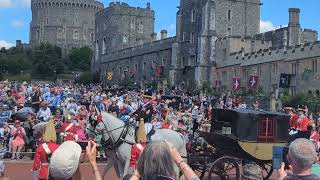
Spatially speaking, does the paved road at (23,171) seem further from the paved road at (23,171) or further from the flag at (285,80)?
the flag at (285,80)

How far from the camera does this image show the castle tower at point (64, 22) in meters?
120

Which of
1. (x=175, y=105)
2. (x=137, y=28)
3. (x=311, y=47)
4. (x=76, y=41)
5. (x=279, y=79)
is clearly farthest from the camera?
(x=76, y=41)

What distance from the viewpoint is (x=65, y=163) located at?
5.54m

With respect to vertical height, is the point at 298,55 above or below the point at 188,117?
above

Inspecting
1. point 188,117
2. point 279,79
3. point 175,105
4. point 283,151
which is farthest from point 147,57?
point 283,151

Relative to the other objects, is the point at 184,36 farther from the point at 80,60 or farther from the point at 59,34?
the point at 59,34

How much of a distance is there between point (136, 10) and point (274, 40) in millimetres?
38008

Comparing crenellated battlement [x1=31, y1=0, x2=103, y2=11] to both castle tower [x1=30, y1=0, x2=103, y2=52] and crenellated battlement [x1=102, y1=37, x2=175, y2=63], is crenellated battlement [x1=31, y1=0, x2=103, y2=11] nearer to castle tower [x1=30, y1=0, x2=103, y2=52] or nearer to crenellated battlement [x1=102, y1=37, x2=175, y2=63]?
castle tower [x1=30, y1=0, x2=103, y2=52]

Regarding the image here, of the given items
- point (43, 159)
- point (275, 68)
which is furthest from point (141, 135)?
point (275, 68)

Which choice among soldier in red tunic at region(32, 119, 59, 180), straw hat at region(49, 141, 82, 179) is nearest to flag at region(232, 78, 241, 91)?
soldier in red tunic at region(32, 119, 59, 180)

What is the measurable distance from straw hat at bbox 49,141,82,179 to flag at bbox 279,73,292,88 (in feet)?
137

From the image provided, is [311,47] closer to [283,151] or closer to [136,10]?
[283,151]

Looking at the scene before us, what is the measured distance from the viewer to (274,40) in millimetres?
59000

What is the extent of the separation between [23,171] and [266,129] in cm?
703
